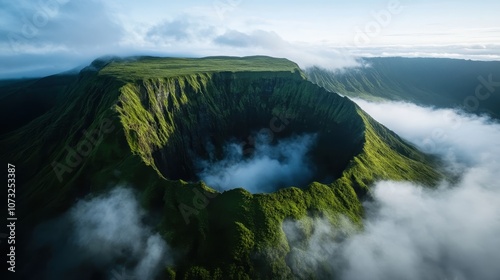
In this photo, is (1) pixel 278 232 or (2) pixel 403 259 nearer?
(1) pixel 278 232

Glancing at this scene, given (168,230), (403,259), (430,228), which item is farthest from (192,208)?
(430,228)

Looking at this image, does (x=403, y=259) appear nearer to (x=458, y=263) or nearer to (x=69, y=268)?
(x=458, y=263)

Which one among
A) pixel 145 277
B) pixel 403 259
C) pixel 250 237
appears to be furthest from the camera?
pixel 403 259

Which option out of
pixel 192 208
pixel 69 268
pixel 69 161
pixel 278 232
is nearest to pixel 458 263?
pixel 278 232

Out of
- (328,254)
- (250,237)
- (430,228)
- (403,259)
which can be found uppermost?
(250,237)

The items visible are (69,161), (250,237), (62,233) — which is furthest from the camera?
(69,161)

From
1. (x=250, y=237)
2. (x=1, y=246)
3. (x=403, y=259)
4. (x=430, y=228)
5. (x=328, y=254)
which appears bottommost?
(x=430, y=228)

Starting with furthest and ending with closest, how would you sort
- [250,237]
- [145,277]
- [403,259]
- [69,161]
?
[69,161]
[403,259]
[250,237]
[145,277]

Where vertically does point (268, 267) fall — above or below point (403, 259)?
above

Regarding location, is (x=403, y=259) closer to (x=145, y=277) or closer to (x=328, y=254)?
(x=328, y=254)
